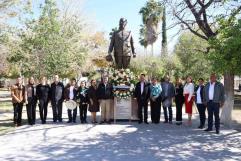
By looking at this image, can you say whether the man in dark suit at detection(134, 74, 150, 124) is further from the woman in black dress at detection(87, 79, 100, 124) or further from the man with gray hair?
the woman in black dress at detection(87, 79, 100, 124)

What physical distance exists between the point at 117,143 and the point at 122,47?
6.63 metres

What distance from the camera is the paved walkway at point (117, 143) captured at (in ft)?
35.0

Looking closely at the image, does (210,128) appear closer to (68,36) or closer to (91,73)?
(68,36)

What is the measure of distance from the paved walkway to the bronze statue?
3.13 m

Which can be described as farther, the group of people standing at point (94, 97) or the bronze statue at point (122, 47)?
the bronze statue at point (122, 47)

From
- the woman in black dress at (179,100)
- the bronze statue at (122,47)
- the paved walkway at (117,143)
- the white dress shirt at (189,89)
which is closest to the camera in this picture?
the paved walkway at (117,143)

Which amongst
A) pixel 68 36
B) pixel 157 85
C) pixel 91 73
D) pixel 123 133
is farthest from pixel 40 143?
pixel 91 73

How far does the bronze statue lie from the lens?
1831cm

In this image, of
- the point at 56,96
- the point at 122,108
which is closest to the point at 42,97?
the point at 56,96

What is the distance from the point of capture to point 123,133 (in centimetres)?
1435

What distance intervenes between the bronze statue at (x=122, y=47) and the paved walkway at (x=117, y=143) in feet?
10.3

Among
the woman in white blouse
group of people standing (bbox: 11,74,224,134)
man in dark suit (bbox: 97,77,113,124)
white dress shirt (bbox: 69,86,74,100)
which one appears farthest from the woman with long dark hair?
the woman in white blouse

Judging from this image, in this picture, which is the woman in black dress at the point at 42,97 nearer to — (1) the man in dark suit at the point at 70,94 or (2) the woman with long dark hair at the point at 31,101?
(2) the woman with long dark hair at the point at 31,101

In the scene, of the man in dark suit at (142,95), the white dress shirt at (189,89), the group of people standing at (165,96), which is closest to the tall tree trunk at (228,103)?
the group of people standing at (165,96)
